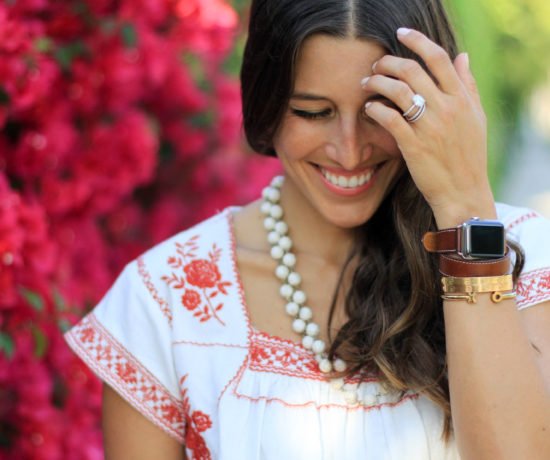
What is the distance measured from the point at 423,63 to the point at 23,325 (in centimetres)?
128

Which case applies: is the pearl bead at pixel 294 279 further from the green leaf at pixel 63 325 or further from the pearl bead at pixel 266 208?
the green leaf at pixel 63 325

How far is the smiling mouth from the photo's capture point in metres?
2.31

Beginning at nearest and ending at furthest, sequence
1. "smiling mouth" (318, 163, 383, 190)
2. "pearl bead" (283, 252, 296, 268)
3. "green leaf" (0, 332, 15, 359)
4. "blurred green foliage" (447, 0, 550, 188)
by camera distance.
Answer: "smiling mouth" (318, 163, 383, 190)
"pearl bead" (283, 252, 296, 268)
"green leaf" (0, 332, 15, 359)
"blurred green foliage" (447, 0, 550, 188)

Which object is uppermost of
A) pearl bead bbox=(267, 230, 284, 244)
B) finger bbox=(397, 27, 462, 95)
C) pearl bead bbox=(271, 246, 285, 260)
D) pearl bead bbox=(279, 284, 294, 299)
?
finger bbox=(397, 27, 462, 95)

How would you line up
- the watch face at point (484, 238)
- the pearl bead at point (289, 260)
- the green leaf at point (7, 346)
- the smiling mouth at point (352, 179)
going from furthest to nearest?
the green leaf at point (7, 346), the pearl bead at point (289, 260), the smiling mouth at point (352, 179), the watch face at point (484, 238)

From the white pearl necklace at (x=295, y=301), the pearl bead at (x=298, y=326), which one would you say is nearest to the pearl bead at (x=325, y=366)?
the white pearl necklace at (x=295, y=301)

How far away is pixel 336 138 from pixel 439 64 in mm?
273

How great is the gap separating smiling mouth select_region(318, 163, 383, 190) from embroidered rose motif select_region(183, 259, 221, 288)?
36 cm

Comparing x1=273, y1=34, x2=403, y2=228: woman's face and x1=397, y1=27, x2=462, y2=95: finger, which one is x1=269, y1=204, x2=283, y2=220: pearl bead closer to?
x1=273, y1=34, x2=403, y2=228: woman's face

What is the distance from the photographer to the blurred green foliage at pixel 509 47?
21.0 ft

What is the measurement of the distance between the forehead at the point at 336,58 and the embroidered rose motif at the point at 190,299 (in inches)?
21.6

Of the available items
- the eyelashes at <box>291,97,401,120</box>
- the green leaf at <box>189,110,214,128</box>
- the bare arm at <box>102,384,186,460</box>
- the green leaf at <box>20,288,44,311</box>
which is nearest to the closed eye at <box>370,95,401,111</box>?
the eyelashes at <box>291,97,401,120</box>

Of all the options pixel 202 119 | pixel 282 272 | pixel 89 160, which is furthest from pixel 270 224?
pixel 202 119

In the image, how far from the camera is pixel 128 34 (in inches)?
125
